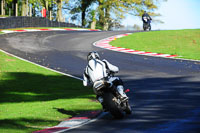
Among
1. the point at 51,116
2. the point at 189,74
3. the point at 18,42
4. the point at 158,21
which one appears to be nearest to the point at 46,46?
the point at 18,42

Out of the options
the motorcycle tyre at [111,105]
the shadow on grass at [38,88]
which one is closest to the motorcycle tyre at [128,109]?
the motorcycle tyre at [111,105]

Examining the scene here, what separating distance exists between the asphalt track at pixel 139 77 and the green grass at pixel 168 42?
2.50m

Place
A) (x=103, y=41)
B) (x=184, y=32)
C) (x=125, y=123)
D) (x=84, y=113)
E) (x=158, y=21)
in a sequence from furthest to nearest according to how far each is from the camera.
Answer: (x=158, y=21) < (x=184, y=32) < (x=103, y=41) < (x=84, y=113) < (x=125, y=123)

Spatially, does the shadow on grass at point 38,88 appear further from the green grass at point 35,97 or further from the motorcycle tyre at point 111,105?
the motorcycle tyre at point 111,105

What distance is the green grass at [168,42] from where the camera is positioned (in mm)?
25578

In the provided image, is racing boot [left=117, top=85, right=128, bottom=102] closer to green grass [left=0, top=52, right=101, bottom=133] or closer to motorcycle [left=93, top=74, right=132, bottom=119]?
motorcycle [left=93, top=74, right=132, bottom=119]

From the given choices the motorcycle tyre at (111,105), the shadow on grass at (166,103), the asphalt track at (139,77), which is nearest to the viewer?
the shadow on grass at (166,103)

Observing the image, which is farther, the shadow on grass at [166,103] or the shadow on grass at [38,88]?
the shadow on grass at [38,88]

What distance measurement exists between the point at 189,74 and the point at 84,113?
760 cm

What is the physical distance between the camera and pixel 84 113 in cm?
1072

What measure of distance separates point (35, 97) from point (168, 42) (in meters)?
17.2

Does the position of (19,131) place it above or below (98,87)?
below

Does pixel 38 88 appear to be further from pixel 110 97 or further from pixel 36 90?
pixel 110 97

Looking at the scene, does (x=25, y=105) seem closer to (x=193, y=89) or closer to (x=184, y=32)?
(x=193, y=89)
